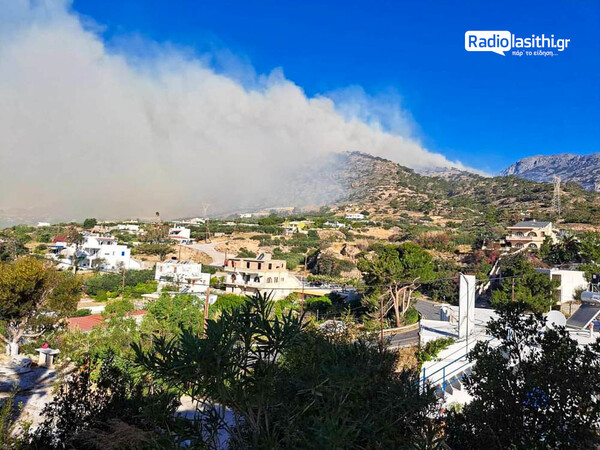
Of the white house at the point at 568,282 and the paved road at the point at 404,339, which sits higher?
the white house at the point at 568,282

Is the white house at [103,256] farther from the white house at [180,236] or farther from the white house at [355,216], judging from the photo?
the white house at [355,216]

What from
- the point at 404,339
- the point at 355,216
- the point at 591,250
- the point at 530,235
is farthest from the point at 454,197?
the point at 404,339

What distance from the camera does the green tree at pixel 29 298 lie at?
52.3 feet

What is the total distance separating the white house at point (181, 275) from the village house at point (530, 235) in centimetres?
3481

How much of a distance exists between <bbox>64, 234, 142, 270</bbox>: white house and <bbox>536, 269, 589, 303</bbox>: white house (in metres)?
41.2

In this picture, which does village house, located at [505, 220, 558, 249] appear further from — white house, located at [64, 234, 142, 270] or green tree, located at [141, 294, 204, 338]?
white house, located at [64, 234, 142, 270]

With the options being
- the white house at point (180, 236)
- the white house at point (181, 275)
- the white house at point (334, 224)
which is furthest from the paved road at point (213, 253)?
the white house at point (334, 224)

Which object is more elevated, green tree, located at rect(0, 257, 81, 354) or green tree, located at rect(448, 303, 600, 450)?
green tree, located at rect(448, 303, 600, 450)

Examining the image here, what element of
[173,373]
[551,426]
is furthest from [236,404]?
[551,426]

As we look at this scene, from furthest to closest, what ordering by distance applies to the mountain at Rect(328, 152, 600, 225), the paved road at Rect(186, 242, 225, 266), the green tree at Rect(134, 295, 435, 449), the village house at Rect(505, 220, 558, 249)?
the mountain at Rect(328, 152, 600, 225) → the paved road at Rect(186, 242, 225, 266) → the village house at Rect(505, 220, 558, 249) → the green tree at Rect(134, 295, 435, 449)

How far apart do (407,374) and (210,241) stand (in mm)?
61641

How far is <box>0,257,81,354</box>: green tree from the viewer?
15.9m

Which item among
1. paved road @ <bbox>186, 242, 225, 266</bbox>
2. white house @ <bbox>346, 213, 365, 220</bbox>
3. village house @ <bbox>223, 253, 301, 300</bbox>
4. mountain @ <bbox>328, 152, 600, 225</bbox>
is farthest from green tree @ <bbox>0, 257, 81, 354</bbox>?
white house @ <bbox>346, 213, 365, 220</bbox>

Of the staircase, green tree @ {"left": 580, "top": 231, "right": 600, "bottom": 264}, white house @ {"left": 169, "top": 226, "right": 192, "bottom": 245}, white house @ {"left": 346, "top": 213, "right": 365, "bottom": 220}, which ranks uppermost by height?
white house @ {"left": 346, "top": 213, "right": 365, "bottom": 220}
